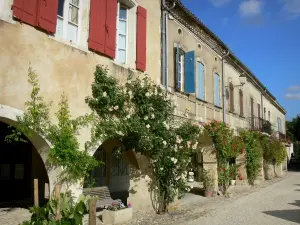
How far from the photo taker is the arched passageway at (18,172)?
10.2 m

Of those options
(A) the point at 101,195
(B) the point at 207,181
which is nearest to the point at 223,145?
(B) the point at 207,181

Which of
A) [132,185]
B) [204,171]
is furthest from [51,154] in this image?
[204,171]

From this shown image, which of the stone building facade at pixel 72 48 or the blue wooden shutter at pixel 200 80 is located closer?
the stone building facade at pixel 72 48

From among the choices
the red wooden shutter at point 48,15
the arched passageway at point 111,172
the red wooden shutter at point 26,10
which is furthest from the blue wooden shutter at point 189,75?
the red wooden shutter at point 26,10

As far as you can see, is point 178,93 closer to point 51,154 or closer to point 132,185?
point 132,185

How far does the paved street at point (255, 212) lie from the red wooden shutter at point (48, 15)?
534 cm

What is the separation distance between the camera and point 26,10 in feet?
19.6

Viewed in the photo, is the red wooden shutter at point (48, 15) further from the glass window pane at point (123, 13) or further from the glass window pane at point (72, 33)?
the glass window pane at point (123, 13)

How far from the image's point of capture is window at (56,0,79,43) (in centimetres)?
694

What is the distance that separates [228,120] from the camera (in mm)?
16125

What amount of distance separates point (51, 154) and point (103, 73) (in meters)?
2.27

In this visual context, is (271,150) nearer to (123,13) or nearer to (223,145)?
(223,145)

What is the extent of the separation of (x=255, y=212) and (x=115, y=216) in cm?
419

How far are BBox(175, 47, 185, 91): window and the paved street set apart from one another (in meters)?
4.22
